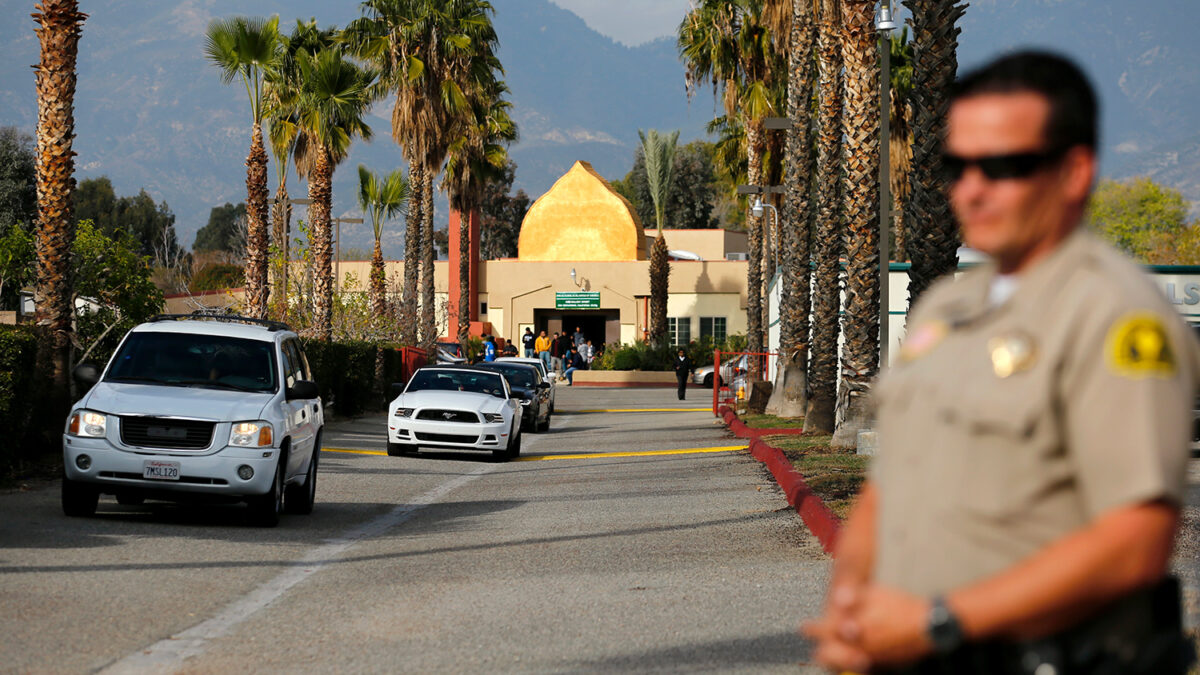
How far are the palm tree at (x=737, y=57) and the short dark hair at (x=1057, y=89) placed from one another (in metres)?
34.4

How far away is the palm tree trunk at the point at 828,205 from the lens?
24.0 metres

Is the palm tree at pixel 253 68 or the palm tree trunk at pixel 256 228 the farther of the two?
the palm tree trunk at pixel 256 228

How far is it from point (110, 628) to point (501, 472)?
11946 millimetres

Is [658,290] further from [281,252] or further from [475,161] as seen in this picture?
[281,252]

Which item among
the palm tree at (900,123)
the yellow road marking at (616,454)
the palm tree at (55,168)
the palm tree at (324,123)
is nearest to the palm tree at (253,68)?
the palm tree at (324,123)

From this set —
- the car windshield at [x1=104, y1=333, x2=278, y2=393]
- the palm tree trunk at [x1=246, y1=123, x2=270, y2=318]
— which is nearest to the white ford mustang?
the car windshield at [x1=104, y1=333, x2=278, y2=393]

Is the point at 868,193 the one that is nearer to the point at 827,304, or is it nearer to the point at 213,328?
the point at 827,304

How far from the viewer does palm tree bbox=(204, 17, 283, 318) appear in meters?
29.9

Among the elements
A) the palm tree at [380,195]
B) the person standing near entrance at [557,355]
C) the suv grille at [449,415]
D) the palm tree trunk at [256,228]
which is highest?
the palm tree at [380,195]

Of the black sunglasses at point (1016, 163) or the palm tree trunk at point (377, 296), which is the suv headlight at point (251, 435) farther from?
the palm tree trunk at point (377, 296)

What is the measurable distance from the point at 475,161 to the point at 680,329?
22311mm

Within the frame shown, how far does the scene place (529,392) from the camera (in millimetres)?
28625

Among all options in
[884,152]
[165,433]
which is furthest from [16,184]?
[165,433]

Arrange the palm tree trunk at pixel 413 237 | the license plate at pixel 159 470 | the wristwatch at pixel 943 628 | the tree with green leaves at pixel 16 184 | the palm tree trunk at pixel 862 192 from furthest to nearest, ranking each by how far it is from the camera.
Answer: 1. the tree with green leaves at pixel 16 184
2. the palm tree trunk at pixel 413 237
3. the palm tree trunk at pixel 862 192
4. the license plate at pixel 159 470
5. the wristwatch at pixel 943 628
